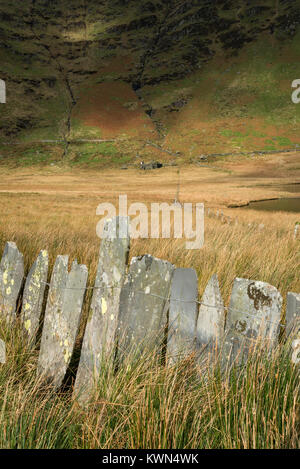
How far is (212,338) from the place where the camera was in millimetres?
1962

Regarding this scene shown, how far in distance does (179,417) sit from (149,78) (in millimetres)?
119018

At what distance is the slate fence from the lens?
1.83m

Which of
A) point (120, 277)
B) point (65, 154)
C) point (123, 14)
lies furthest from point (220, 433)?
point (123, 14)

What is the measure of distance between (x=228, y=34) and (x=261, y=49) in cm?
1837

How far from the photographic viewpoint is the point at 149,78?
108 meters

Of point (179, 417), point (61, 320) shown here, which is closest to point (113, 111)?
point (61, 320)

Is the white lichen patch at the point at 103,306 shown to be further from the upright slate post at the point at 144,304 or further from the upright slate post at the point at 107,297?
the upright slate post at the point at 144,304

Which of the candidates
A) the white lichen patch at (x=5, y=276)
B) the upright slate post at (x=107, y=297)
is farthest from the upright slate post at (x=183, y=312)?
the white lichen patch at (x=5, y=276)

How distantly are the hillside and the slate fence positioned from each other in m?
67.5

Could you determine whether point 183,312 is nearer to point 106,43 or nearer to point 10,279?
point 10,279

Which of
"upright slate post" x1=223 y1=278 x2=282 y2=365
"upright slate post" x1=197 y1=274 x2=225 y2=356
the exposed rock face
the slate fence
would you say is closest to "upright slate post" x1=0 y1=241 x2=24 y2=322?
the slate fence

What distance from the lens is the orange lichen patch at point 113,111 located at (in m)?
83.2

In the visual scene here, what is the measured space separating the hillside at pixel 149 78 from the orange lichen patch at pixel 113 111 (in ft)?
1.02
